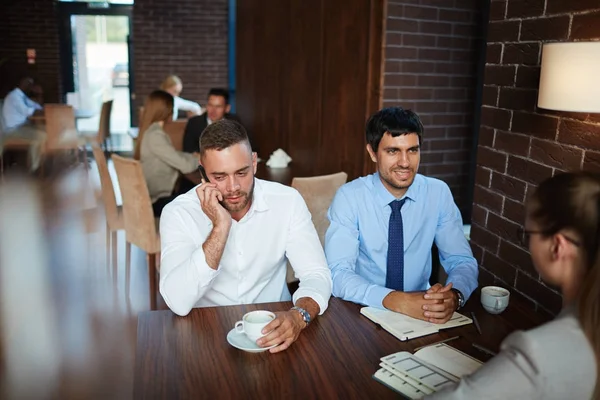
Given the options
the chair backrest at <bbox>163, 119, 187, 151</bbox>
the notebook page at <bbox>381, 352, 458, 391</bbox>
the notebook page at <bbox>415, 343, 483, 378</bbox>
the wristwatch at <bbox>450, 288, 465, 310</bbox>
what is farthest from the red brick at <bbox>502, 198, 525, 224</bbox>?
the chair backrest at <bbox>163, 119, 187, 151</bbox>

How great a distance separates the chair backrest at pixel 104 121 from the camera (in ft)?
26.4

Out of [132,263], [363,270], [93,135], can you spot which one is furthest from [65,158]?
[363,270]

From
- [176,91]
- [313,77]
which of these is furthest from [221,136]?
[176,91]

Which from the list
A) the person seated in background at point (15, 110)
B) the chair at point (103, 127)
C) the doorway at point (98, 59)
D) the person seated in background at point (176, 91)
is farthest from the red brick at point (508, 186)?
the doorway at point (98, 59)

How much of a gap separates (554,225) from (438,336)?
631mm

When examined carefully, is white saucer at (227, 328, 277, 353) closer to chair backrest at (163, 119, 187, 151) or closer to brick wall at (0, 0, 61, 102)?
chair backrest at (163, 119, 187, 151)

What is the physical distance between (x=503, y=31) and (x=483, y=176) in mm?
607

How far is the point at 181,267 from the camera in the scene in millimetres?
1725

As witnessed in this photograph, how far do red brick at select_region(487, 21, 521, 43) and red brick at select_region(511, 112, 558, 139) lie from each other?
31cm

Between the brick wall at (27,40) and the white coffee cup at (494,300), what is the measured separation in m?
9.48

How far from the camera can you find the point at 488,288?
5.63 feet

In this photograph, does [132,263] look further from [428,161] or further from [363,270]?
[363,270]

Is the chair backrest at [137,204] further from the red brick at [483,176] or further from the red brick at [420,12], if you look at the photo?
the red brick at [483,176]

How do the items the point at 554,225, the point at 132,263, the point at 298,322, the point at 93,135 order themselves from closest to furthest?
1. the point at 554,225
2. the point at 298,322
3. the point at 132,263
4. the point at 93,135
